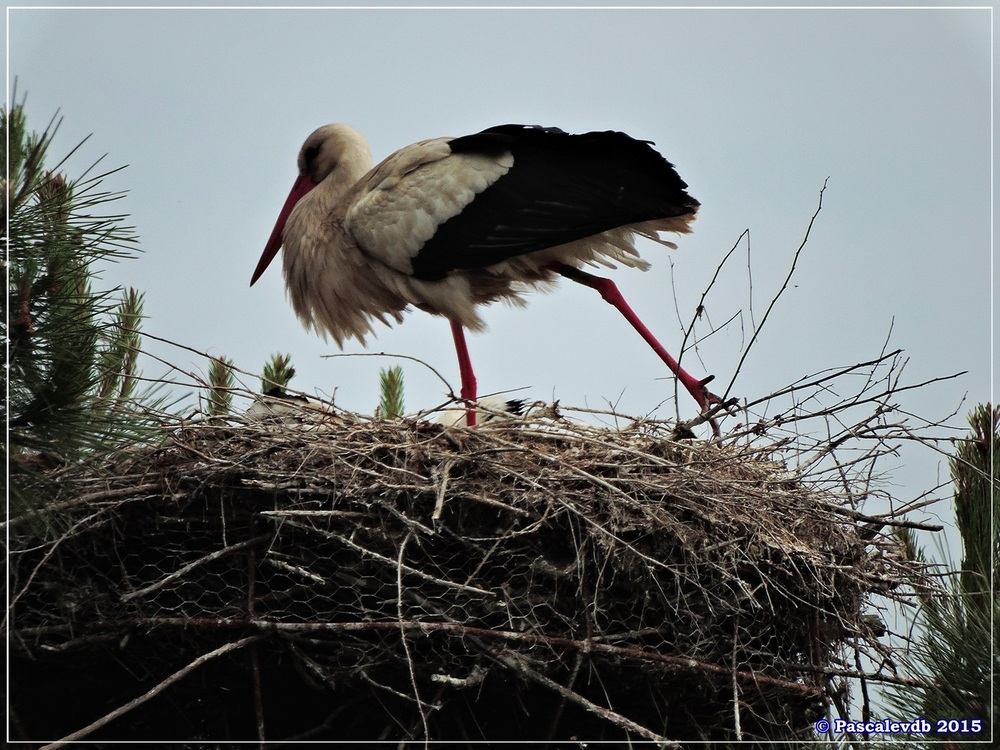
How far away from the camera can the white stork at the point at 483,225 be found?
439 cm

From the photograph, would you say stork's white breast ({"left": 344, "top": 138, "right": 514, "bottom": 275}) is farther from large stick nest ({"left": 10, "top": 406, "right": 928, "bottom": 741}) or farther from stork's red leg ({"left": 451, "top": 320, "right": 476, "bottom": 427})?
large stick nest ({"left": 10, "top": 406, "right": 928, "bottom": 741})

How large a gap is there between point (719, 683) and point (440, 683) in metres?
0.75

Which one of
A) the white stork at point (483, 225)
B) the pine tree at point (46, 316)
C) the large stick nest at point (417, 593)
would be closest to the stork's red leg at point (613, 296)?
the white stork at point (483, 225)

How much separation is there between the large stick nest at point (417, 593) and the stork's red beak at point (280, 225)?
6.36 feet

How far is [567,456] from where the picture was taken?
3.53 meters

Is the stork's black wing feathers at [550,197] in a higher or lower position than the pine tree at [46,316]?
higher

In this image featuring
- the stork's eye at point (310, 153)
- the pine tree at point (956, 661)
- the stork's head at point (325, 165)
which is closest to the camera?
the pine tree at point (956, 661)

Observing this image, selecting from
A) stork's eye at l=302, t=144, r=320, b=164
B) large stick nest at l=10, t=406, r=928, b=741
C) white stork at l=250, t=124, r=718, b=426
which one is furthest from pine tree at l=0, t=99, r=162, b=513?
stork's eye at l=302, t=144, r=320, b=164

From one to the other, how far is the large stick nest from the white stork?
0.87 meters

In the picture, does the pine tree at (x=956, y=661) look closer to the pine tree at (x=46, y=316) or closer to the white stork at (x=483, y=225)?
the white stork at (x=483, y=225)

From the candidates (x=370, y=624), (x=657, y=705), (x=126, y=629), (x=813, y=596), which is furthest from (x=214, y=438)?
(x=813, y=596)

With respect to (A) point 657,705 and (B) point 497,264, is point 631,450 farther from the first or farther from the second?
(B) point 497,264

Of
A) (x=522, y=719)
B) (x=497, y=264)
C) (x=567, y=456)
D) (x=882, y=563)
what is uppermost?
(x=497, y=264)

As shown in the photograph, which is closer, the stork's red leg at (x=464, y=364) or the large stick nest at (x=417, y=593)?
the large stick nest at (x=417, y=593)
